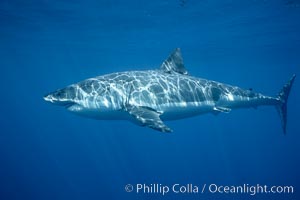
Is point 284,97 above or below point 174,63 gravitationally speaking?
below

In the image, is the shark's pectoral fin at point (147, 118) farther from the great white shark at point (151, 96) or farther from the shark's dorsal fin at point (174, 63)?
the shark's dorsal fin at point (174, 63)

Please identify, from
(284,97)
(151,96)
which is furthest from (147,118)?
(284,97)

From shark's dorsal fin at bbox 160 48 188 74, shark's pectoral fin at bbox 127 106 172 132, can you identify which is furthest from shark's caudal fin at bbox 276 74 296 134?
shark's pectoral fin at bbox 127 106 172 132

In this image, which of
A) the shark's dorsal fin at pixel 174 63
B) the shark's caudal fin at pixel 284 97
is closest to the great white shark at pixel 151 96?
the shark's dorsal fin at pixel 174 63

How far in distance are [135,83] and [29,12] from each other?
60.6 feet

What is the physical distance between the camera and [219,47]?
4131cm

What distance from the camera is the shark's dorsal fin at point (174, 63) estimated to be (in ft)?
39.6

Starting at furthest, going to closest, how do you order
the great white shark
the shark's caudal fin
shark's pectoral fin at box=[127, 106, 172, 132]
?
Answer: the shark's caudal fin, the great white shark, shark's pectoral fin at box=[127, 106, 172, 132]

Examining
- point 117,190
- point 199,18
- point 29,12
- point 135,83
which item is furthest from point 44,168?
point 135,83

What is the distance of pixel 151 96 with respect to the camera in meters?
9.68

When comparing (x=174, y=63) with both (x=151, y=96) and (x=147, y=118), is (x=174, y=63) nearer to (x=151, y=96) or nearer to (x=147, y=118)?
(x=151, y=96)

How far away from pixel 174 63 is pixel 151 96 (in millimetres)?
3092

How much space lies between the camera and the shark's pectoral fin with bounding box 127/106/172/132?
24.0 ft

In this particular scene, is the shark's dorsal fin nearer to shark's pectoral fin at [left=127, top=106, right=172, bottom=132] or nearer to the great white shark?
the great white shark
